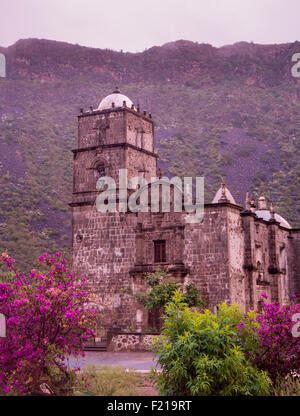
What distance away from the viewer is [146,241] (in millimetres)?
28906

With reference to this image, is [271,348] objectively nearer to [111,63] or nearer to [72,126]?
[72,126]

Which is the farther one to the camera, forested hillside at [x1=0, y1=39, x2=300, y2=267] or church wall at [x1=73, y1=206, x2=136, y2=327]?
forested hillside at [x1=0, y1=39, x2=300, y2=267]

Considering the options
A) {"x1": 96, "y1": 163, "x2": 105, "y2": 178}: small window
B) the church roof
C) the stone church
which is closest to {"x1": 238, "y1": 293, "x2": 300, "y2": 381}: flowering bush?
the stone church

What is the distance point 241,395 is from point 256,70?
79.0 metres

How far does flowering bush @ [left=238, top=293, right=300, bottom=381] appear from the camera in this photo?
12.0 metres

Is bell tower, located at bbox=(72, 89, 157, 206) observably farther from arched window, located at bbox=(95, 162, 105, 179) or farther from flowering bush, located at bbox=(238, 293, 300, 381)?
flowering bush, located at bbox=(238, 293, 300, 381)

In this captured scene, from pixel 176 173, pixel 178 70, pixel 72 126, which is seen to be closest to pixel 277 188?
pixel 176 173

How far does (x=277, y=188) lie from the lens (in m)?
58.4

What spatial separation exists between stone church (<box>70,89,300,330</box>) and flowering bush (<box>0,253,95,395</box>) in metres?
12.8

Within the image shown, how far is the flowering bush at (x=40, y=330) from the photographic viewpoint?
11.7 m

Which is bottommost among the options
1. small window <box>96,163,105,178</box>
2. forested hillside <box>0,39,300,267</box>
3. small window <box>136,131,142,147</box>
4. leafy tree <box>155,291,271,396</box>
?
leafy tree <box>155,291,271,396</box>

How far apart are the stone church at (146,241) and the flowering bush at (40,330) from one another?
506 inches

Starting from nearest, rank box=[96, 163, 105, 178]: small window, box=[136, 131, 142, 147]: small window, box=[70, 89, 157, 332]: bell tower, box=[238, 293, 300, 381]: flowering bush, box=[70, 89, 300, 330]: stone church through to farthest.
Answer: box=[238, 293, 300, 381]: flowering bush → box=[70, 89, 300, 330]: stone church → box=[70, 89, 157, 332]: bell tower → box=[96, 163, 105, 178]: small window → box=[136, 131, 142, 147]: small window

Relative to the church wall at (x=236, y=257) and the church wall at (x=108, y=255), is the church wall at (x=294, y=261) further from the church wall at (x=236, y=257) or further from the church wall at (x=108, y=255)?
the church wall at (x=108, y=255)
